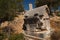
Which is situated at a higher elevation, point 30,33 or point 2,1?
point 2,1

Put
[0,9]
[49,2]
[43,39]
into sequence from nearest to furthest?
[43,39]
[0,9]
[49,2]

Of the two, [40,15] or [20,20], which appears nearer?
[40,15]

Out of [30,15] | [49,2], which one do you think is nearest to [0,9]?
[30,15]

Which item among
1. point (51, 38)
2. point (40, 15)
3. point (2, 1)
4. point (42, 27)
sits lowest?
point (51, 38)

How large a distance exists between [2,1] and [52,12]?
1987 cm

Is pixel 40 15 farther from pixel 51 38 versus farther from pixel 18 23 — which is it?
pixel 18 23

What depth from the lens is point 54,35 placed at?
1085 inches

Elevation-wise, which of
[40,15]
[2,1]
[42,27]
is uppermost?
[2,1]

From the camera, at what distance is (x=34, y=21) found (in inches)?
1098

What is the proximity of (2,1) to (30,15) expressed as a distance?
5.78 metres

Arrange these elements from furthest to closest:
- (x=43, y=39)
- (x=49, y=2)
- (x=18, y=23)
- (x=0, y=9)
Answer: (x=49, y=2), (x=18, y=23), (x=0, y=9), (x=43, y=39)

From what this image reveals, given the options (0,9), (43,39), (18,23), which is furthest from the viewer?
(18,23)

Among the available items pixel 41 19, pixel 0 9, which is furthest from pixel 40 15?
pixel 0 9

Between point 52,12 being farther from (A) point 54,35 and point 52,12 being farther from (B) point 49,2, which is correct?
(A) point 54,35
